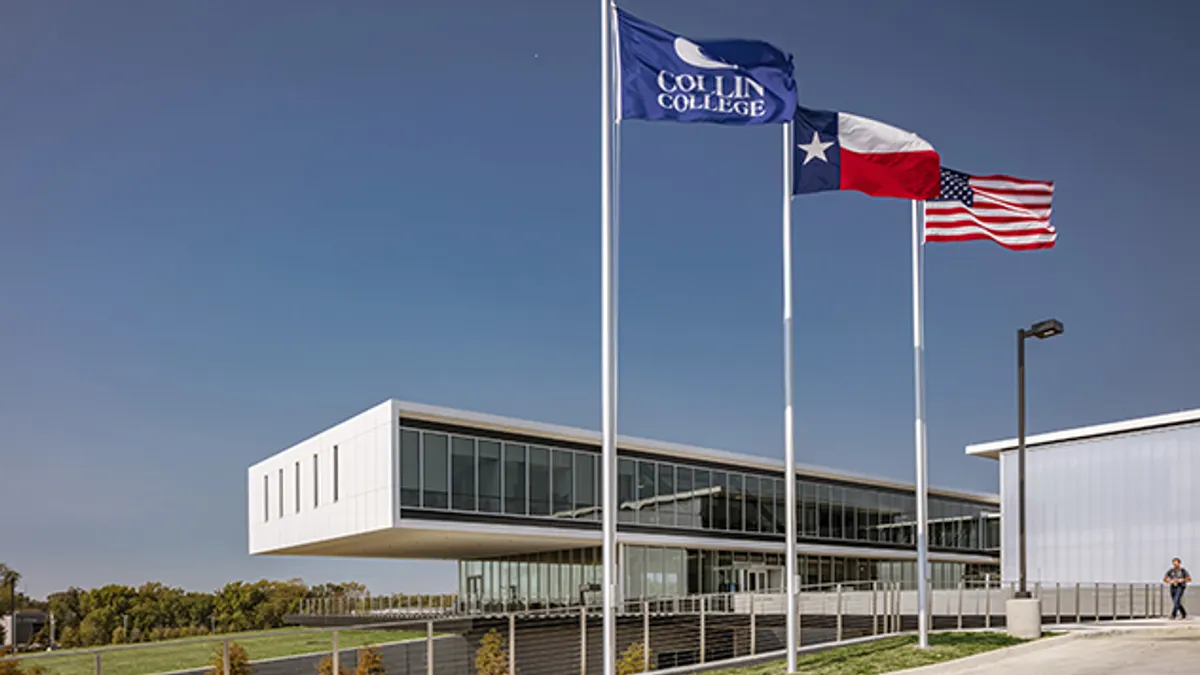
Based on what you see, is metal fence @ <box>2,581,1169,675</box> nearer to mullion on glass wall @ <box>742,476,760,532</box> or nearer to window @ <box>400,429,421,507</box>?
window @ <box>400,429,421,507</box>

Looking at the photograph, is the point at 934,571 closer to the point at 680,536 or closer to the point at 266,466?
the point at 680,536

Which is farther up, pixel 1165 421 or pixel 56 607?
pixel 1165 421

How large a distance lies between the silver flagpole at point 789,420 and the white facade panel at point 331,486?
22.9 meters

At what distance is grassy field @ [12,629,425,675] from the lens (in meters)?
17.2

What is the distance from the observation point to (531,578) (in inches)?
2137

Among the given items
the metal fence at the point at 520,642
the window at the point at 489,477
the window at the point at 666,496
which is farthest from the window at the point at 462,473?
the window at the point at 666,496

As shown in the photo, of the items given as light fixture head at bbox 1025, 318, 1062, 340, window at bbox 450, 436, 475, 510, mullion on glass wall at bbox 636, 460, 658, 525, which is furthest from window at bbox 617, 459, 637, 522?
light fixture head at bbox 1025, 318, 1062, 340

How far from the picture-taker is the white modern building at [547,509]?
40406 mm

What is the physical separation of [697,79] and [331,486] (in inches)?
1223

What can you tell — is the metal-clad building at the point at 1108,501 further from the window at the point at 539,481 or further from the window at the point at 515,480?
the window at the point at 515,480

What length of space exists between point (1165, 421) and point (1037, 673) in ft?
94.2

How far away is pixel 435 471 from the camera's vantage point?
40344 millimetres

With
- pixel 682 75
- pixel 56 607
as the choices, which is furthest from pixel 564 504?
pixel 56 607

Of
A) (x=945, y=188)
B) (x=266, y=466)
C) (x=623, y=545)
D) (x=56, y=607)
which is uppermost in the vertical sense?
(x=945, y=188)
